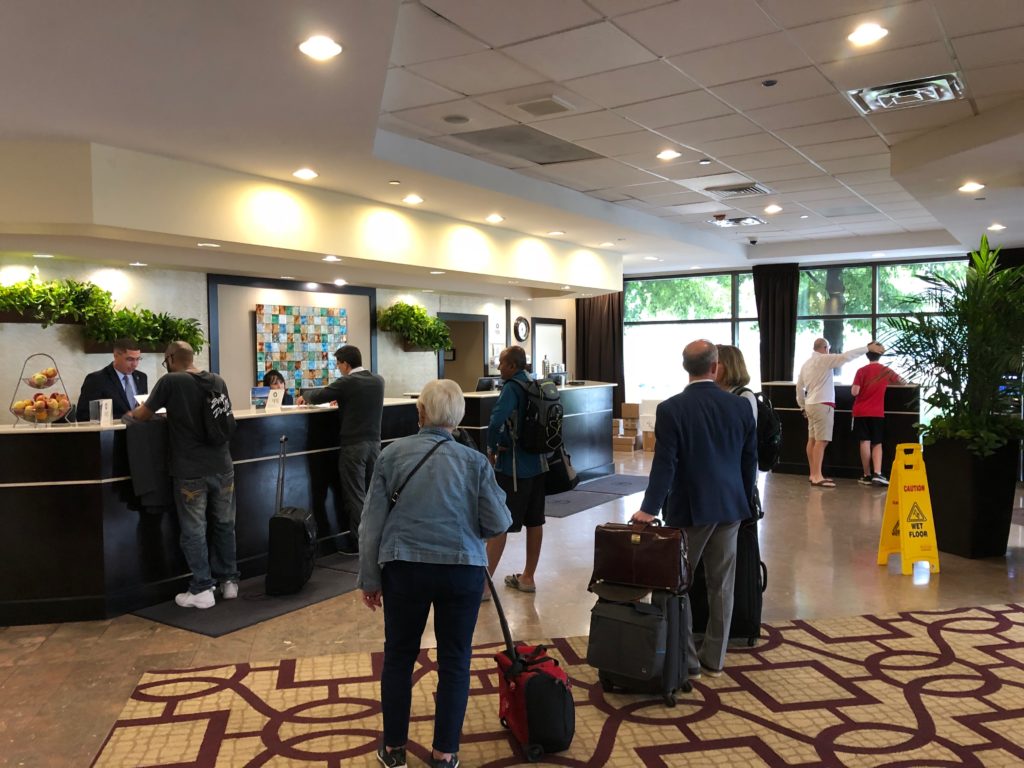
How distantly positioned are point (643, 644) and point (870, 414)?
Result: 6.72 meters

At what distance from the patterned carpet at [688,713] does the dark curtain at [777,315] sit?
8688mm

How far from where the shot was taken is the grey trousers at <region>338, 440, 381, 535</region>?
594 centimetres

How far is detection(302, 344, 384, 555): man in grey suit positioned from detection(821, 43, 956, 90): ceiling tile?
3669 mm

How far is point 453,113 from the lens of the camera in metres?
5.30

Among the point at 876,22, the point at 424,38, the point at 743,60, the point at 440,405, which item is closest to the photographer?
the point at 440,405

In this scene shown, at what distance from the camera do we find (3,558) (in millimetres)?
4504

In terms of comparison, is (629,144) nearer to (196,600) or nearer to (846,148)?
(846,148)

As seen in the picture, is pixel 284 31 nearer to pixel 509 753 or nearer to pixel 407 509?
pixel 407 509

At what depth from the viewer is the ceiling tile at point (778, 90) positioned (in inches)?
185

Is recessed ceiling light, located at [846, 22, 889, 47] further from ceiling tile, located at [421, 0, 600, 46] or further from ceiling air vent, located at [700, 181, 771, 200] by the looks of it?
ceiling air vent, located at [700, 181, 771, 200]

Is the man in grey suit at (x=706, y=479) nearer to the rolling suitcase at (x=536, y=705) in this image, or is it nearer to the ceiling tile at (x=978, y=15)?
the rolling suitcase at (x=536, y=705)

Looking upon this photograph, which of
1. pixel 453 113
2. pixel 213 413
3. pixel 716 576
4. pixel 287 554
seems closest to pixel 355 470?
pixel 287 554

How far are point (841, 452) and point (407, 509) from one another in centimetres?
827

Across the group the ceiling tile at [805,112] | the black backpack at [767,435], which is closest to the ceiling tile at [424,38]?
the ceiling tile at [805,112]
